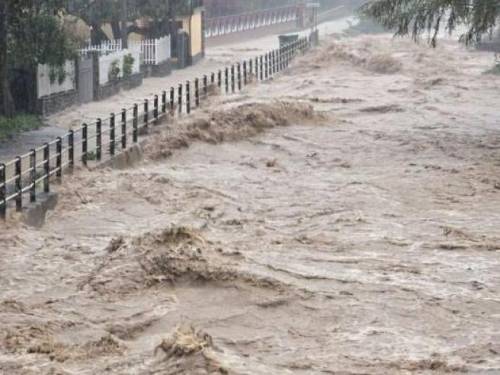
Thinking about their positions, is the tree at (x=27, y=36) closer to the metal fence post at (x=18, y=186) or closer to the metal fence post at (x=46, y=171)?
the metal fence post at (x=46, y=171)

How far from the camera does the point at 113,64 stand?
37156 mm

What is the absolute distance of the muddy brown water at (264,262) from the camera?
1241 cm

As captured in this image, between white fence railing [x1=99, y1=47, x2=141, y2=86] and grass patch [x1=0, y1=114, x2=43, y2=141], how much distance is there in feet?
24.9

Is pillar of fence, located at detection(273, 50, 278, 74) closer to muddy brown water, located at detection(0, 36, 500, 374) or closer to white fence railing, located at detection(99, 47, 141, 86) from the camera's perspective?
white fence railing, located at detection(99, 47, 141, 86)

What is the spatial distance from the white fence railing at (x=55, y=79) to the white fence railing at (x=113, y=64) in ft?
10.1

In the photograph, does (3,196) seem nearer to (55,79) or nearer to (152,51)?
(55,79)

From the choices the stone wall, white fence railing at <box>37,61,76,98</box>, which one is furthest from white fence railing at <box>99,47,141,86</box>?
white fence railing at <box>37,61,76,98</box>

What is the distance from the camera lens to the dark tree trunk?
26500 mm

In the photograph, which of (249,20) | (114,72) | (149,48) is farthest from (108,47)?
(249,20)

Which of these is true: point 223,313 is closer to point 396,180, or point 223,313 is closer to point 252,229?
point 252,229

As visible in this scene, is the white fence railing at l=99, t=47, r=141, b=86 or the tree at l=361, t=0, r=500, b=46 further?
the white fence railing at l=99, t=47, r=141, b=86

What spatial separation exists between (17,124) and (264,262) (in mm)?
12152

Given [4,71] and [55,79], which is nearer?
[4,71]

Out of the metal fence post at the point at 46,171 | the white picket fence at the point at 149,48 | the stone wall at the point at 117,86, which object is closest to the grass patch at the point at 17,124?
the metal fence post at the point at 46,171
